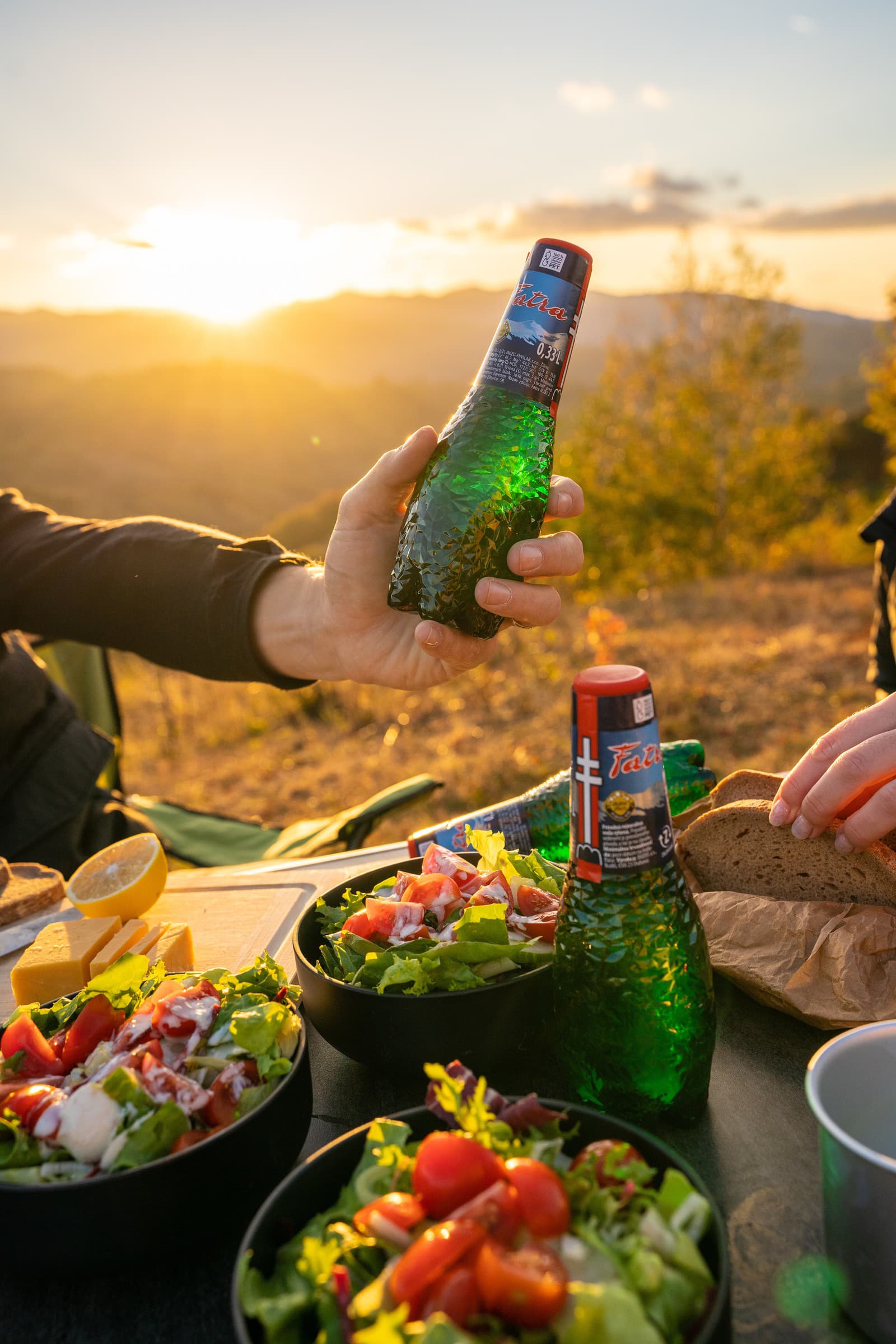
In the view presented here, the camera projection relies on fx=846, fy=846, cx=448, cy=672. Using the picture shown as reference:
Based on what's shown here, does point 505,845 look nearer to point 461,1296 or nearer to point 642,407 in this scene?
point 461,1296

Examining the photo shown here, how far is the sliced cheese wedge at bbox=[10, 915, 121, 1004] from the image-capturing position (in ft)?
4.65

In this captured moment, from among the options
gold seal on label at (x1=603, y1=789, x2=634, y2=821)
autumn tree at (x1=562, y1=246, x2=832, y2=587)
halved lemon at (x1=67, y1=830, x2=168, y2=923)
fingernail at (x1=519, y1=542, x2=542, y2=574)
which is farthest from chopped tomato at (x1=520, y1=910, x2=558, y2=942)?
autumn tree at (x1=562, y1=246, x2=832, y2=587)

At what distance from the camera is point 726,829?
1.44 m

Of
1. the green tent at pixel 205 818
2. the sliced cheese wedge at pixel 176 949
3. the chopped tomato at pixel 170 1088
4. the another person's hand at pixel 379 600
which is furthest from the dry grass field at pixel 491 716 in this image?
the chopped tomato at pixel 170 1088

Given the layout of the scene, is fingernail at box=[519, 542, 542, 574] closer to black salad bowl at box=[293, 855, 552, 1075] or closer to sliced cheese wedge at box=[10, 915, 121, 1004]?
black salad bowl at box=[293, 855, 552, 1075]

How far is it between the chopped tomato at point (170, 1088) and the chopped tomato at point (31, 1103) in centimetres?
10

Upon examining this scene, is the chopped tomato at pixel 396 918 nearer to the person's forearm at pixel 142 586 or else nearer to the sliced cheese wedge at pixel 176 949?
the sliced cheese wedge at pixel 176 949

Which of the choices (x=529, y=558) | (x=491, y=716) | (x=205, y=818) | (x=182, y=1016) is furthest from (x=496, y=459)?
(x=491, y=716)

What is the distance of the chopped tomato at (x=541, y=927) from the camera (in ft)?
3.88

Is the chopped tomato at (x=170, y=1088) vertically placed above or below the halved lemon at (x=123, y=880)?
above

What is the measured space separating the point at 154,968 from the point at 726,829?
0.95 m

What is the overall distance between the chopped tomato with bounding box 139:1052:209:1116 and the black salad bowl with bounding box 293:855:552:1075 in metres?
0.20

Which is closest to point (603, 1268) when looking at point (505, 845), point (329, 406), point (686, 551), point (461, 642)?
point (505, 845)

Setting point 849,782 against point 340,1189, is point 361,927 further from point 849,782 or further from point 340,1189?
point 849,782
